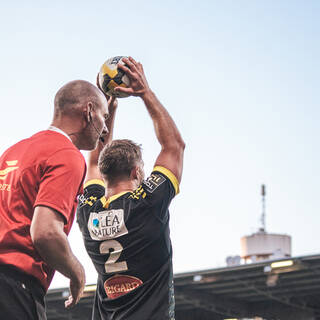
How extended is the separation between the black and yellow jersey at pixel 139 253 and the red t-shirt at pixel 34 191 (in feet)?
2.84

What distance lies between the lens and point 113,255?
4.46 m

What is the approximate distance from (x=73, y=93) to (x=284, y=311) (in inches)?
951

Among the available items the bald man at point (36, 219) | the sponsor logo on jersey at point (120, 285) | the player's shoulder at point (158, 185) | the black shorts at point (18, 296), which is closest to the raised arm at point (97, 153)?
the player's shoulder at point (158, 185)

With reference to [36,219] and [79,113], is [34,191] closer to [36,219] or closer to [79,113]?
[36,219]

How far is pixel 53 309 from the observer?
2817cm

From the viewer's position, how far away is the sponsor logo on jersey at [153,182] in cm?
437

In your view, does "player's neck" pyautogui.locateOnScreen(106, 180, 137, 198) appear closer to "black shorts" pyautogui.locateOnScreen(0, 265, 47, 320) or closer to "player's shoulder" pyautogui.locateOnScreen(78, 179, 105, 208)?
"player's shoulder" pyautogui.locateOnScreen(78, 179, 105, 208)

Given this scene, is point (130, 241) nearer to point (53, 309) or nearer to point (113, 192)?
point (113, 192)

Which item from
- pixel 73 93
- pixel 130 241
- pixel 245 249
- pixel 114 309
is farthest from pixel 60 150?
pixel 245 249

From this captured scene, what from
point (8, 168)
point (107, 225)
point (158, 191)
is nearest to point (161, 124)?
point (158, 191)

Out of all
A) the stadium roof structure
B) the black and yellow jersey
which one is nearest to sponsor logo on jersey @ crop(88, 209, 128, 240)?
the black and yellow jersey

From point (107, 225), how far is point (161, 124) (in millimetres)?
785

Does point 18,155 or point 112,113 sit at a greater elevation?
point 112,113

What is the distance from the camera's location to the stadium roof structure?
2284cm
